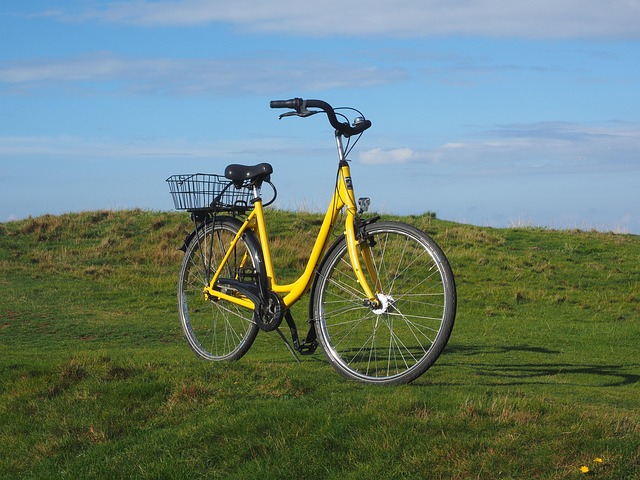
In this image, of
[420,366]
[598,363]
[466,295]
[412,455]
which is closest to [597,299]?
[466,295]

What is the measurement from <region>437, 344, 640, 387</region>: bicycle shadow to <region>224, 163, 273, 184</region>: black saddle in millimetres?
2819

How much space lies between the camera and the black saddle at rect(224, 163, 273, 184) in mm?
8359

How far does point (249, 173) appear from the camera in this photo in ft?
27.7

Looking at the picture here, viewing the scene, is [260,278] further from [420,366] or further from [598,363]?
[598,363]

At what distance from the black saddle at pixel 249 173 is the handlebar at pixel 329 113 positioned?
0.89 m

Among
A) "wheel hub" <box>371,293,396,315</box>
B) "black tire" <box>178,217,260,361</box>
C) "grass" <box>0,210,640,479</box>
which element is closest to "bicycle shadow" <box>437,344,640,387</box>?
"grass" <box>0,210,640,479</box>

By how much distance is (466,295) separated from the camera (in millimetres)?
16594

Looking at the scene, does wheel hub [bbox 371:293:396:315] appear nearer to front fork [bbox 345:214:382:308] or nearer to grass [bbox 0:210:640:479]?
front fork [bbox 345:214:382:308]

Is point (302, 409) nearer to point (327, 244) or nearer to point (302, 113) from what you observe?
point (327, 244)

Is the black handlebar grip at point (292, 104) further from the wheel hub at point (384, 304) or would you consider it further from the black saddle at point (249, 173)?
the wheel hub at point (384, 304)

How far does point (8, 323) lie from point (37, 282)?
3.86 metres

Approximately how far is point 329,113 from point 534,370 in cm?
399

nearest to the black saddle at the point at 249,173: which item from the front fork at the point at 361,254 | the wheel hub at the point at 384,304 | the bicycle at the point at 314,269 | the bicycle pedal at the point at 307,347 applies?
the bicycle at the point at 314,269

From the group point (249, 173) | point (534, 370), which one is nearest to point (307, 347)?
point (249, 173)
